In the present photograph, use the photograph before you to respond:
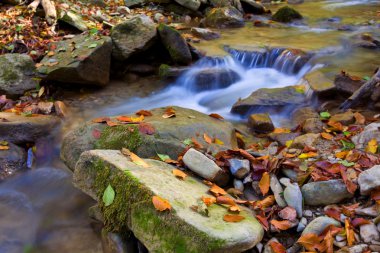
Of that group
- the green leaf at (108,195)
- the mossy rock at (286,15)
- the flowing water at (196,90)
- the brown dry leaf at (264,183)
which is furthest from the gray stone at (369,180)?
the mossy rock at (286,15)

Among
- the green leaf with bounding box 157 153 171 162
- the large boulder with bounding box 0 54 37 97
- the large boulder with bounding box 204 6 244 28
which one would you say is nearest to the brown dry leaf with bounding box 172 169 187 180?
the green leaf with bounding box 157 153 171 162

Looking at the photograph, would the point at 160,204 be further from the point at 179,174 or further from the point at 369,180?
the point at 369,180

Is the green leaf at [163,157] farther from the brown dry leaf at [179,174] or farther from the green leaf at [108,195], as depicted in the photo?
the green leaf at [108,195]

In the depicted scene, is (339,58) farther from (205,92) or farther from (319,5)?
(319,5)

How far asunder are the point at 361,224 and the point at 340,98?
3.93 meters

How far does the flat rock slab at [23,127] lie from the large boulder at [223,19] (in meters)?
7.63

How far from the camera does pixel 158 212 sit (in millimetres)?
3062

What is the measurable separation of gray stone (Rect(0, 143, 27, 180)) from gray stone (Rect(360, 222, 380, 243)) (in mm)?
4459

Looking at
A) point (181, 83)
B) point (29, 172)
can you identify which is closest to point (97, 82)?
point (181, 83)

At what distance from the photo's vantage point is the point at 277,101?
6766 mm

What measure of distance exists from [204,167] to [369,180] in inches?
58.7

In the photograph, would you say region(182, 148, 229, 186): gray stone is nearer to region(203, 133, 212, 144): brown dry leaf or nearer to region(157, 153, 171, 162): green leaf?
region(157, 153, 171, 162): green leaf

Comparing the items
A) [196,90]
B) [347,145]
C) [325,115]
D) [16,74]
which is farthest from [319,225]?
[16,74]

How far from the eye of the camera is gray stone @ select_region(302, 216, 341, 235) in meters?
3.10
